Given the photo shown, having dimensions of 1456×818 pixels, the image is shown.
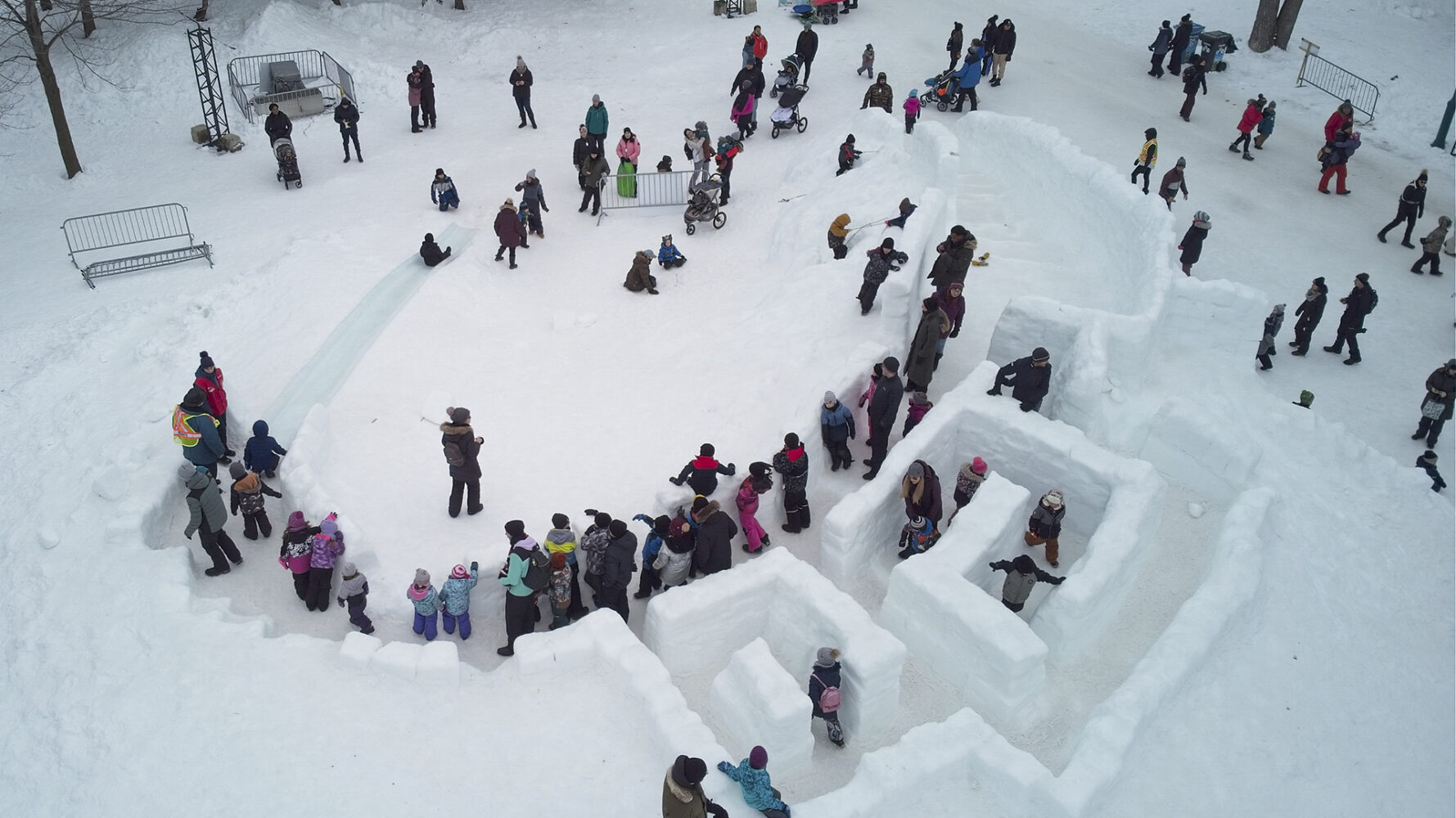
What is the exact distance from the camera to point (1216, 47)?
25.6 meters

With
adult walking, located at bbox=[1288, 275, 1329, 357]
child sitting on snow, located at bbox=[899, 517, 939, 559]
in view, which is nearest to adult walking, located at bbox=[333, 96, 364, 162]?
child sitting on snow, located at bbox=[899, 517, 939, 559]

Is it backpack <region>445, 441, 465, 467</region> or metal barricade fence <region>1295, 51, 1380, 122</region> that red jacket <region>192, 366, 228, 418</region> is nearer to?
backpack <region>445, 441, 465, 467</region>

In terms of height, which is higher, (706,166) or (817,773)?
(706,166)

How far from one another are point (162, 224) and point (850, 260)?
1399 cm

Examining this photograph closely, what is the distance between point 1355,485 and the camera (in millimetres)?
13008

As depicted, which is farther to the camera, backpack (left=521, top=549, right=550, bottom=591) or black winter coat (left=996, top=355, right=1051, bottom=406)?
black winter coat (left=996, top=355, right=1051, bottom=406)

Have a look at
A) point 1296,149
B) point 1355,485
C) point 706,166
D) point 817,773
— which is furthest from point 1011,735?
point 1296,149

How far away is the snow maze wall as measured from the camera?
9.55m

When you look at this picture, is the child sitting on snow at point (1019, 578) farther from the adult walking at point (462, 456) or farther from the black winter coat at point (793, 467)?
the adult walking at point (462, 456)

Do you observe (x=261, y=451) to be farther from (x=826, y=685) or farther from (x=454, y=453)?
(x=826, y=685)

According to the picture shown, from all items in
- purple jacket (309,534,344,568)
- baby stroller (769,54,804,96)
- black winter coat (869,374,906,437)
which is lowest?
purple jacket (309,534,344,568)

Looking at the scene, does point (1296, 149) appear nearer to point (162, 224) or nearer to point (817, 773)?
point (817, 773)

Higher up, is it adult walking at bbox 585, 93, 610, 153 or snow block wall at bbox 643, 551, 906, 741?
adult walking at bbox 585, 93, 610, 153

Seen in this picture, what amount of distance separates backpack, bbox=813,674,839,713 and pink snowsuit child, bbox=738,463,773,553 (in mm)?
2776
